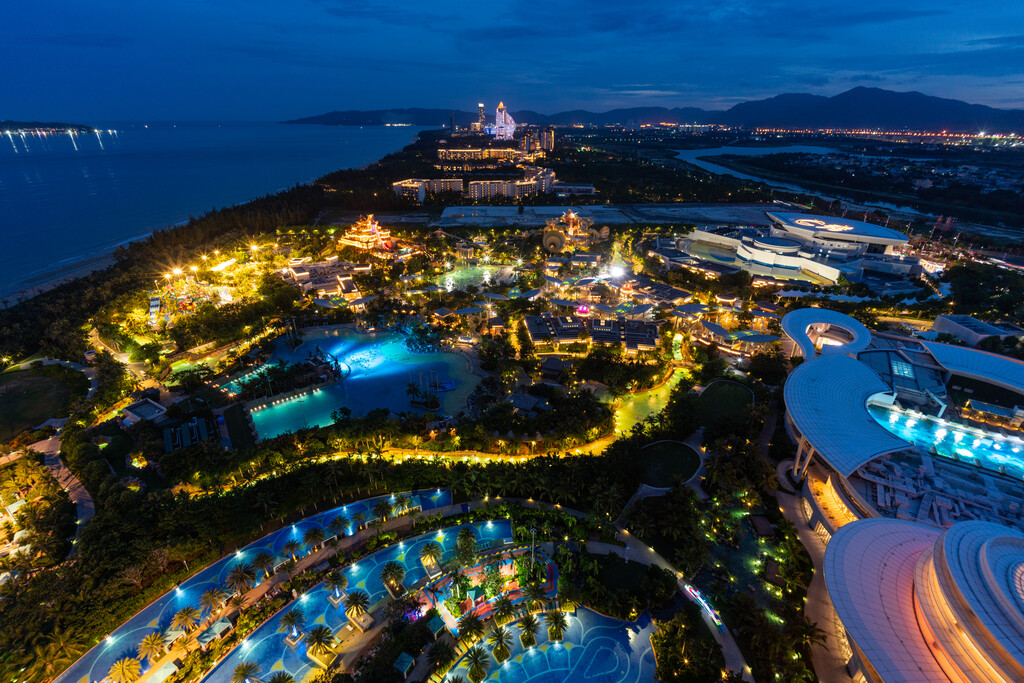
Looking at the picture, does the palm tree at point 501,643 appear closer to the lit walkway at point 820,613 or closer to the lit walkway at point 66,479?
the lit walkway at point 820,613

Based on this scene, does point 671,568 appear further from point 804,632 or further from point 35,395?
point 35,395

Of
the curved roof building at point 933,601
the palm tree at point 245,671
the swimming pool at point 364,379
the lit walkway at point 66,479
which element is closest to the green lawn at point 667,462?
the curved roof building at point 933,601

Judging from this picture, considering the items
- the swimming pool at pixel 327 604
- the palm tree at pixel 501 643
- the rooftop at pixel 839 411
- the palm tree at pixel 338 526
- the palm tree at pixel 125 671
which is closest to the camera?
the palm tree at pixel 125 671

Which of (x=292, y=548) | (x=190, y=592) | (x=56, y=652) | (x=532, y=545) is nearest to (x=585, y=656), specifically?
(x=532, y=545)

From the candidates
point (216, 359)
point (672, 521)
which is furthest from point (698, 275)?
point (216, 359)

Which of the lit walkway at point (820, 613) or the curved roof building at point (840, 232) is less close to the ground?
the curved roof building at point (840, 232)

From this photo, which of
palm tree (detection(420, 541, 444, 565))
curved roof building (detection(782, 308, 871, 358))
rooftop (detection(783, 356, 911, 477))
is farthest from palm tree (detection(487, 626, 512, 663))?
curved roof building (detection(782, 308, 871, 358))
